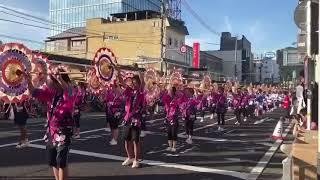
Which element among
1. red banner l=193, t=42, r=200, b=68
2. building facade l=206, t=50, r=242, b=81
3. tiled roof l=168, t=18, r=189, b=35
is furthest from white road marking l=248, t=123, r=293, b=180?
building facade l=206, t=50, r=242, b=81

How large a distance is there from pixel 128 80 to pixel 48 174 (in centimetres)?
277

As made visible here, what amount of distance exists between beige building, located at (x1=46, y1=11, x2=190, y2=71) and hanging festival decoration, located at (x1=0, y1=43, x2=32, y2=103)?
5451 centimetres

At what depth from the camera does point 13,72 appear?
8594 mm

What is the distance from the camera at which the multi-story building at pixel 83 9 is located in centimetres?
7456

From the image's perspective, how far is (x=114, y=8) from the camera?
7619cm

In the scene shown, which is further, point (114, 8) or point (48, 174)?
point (114, 8)

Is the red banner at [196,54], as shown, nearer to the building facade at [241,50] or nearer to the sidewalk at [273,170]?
the building facade at [241,50]

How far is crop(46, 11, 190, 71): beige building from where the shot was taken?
6662cm

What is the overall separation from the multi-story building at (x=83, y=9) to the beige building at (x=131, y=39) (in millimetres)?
3179

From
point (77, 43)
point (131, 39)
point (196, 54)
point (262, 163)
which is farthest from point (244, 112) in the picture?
point (77, 43)

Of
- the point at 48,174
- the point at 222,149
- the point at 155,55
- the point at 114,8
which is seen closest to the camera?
the point at 48,174

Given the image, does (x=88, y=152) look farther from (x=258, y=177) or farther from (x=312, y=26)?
(x=312, y=26)

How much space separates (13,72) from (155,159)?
491cm

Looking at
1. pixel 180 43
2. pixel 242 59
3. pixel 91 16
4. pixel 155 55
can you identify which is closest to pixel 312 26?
pixel 155 55
